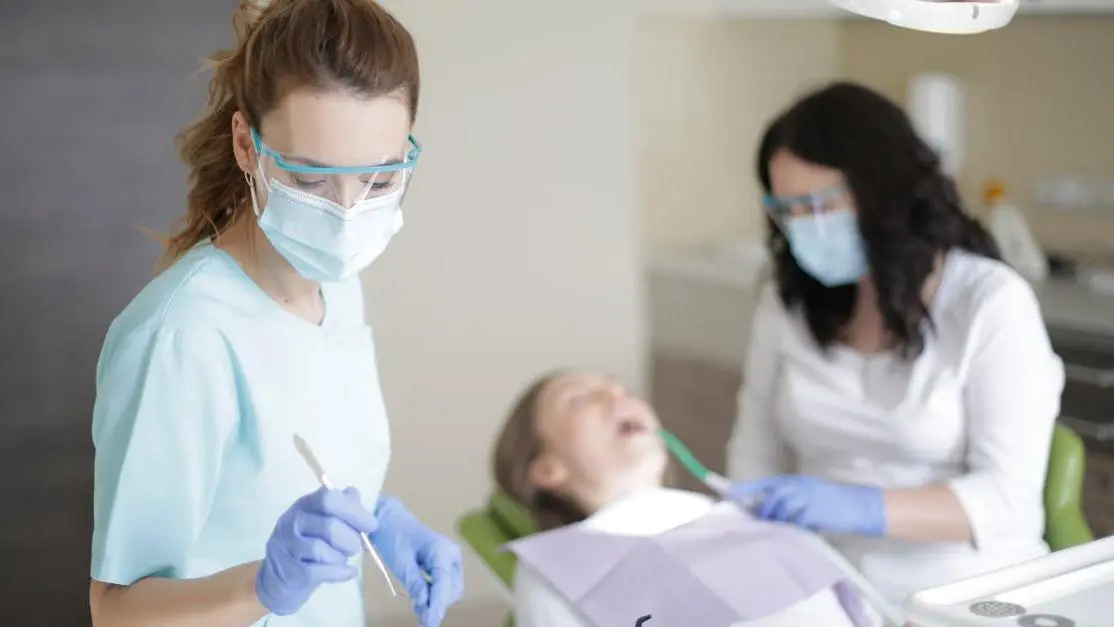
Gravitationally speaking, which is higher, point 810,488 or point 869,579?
point 810,488

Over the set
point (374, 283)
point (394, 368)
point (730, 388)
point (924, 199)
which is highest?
point (924, 199)

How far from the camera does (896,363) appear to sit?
2004mm

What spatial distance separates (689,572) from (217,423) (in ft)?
2.50

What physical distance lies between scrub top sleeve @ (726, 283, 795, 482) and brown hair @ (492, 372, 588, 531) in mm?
355

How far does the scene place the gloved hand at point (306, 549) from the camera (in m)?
1.20

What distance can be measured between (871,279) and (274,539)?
1213 mm

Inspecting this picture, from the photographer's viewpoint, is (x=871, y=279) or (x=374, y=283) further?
(x=374, y=283)

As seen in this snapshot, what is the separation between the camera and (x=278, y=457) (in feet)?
4.47

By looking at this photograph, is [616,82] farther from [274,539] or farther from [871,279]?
[274,539]

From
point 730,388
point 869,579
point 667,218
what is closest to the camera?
point 869,579

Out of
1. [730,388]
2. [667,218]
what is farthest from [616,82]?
[730,388]

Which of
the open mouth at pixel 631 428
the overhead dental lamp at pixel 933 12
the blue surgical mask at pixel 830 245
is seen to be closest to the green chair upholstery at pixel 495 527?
the open mouth at pixel 631 428

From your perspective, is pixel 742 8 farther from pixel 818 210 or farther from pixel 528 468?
pixel 528 468

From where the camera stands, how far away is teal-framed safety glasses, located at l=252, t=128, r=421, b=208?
1.31m
